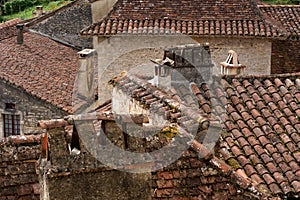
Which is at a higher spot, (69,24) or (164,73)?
(164,73)

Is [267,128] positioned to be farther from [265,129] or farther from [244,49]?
[244,49]

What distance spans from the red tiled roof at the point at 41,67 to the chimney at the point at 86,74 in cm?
48

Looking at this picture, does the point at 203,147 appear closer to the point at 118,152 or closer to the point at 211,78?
the point at 118,152

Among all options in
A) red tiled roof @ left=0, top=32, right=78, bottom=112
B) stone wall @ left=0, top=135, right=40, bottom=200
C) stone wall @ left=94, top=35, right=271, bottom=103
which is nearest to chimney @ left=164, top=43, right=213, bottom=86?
stone wall @ left=0, top=135, right=40, bottom=200

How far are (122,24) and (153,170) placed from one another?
1035 centimetres

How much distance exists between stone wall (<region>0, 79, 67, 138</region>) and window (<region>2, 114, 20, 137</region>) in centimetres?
37

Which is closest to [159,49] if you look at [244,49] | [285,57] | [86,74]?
[244,49]

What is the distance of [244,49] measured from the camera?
1588 cm

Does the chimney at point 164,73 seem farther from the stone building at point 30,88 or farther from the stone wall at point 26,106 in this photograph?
the stone wall at point 26,106

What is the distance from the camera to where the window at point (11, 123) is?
19386 millimetres

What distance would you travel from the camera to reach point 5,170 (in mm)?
6391

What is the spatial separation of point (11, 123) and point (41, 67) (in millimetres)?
2915

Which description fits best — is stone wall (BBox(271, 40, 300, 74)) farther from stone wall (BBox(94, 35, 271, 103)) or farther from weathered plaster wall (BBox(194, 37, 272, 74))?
stone wall (BBox(94, 35, 271, 103))

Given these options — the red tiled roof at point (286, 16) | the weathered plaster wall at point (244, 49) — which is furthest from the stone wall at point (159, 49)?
the red tiled roof at point (286, 16)
